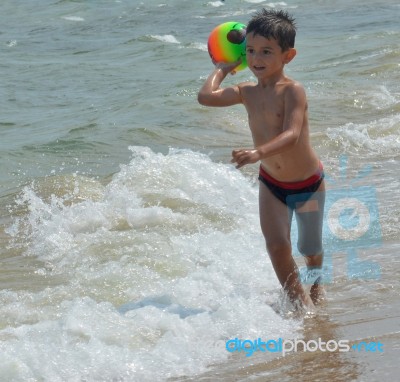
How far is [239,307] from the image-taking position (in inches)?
195

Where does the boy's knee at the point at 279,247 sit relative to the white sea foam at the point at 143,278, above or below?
above

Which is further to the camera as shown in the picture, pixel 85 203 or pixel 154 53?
pixel 154 53

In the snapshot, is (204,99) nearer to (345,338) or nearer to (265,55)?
(265,55)

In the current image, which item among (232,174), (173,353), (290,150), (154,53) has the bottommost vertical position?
(154,53)

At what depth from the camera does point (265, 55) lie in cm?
476

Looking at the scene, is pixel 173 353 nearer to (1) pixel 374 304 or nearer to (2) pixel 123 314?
(2) pixel 123 314

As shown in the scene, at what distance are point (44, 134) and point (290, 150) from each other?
6.97 metres

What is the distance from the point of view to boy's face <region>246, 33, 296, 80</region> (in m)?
4.73

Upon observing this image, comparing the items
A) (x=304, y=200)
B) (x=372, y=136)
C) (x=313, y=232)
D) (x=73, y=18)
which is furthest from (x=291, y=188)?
(x=73, y=18)

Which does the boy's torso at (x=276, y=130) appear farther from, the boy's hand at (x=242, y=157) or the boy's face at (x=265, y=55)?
the boy's hand at (x=242, y=157)

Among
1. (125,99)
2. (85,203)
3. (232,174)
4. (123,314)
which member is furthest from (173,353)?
(125,99)

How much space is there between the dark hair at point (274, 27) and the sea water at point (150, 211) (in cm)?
138

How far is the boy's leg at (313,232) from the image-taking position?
498 cm

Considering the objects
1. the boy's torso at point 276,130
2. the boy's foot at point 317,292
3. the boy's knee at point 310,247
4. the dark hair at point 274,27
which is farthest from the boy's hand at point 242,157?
the boy's foot at point 317,292
